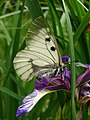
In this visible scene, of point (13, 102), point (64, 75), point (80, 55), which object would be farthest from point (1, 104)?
point (64, 75)

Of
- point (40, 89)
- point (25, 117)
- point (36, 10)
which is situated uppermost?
point (36, 10)

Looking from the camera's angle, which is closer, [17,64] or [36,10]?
[17,64]

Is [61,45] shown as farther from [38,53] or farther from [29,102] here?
[29,102]

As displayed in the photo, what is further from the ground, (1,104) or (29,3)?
(29,3)

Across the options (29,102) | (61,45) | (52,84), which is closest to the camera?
(29,102)

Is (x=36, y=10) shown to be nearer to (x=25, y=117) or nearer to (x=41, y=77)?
(x=41, y=77)

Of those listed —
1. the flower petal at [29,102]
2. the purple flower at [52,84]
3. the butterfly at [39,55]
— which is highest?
the butterfly at [39,55]

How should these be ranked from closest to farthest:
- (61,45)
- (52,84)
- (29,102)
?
1. (29,102)
2. (52,84)
3. (61,45)

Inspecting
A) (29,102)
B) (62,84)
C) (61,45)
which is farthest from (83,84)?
(61,45)

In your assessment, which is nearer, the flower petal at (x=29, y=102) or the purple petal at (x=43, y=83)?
the flower petal at (x=29, y=102)
